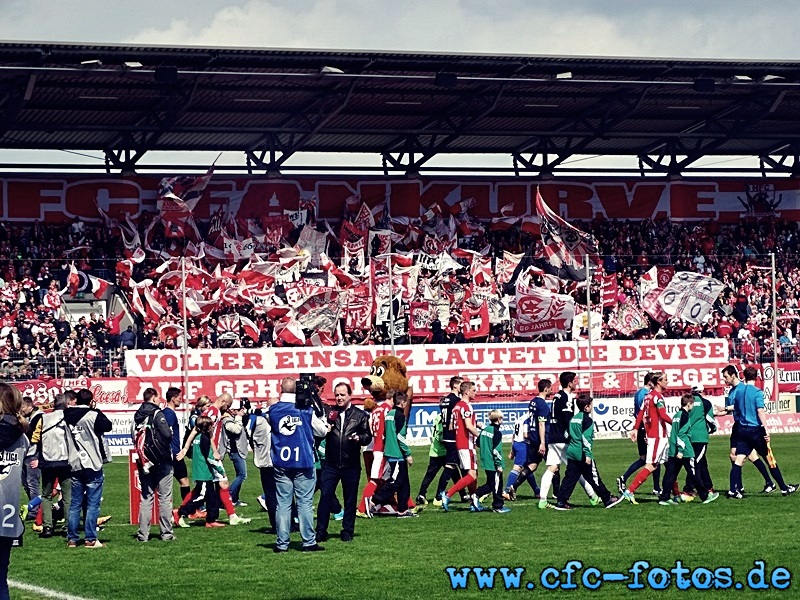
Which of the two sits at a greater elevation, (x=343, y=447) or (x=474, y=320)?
(x=474, y=320)

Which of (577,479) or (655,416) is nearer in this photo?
(577,479)

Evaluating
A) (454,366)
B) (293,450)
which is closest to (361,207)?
(454,366)

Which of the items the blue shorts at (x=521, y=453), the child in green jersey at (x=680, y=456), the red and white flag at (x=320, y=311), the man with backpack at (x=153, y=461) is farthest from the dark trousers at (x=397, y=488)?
the red and white flag at (x=320, y=311)

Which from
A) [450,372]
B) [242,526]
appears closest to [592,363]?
[450,372]

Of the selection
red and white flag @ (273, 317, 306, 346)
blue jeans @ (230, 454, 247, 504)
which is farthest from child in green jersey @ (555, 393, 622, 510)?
red and white flag @ (273, 317, 306, 346)

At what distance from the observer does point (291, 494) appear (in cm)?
1532

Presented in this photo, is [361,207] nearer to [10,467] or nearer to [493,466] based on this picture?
[493,466]

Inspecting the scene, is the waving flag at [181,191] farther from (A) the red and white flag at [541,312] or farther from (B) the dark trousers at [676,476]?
(B) the dark trousers at [676,476]

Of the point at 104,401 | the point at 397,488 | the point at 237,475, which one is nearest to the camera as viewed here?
the point at 397,488

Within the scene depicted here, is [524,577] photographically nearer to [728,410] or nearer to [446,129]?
[728,410]

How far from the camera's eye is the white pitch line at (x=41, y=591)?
12391 millimetres

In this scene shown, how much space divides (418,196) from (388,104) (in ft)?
18.5

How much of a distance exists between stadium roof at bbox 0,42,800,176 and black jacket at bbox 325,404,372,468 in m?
23.3

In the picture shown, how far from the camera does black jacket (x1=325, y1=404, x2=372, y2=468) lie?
15.6 metres
